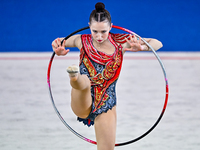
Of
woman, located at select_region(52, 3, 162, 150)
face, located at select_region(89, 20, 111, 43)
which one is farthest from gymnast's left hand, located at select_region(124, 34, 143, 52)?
face, located at select_region(89, 20, 111, 43)

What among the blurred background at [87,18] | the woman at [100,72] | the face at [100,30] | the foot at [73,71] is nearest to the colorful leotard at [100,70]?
the woman at [100,72]

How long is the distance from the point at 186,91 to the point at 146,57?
6.39 feet

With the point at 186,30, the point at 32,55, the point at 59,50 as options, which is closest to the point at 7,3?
the point at 32,55

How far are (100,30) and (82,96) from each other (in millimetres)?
431

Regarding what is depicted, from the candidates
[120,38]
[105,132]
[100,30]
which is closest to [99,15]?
[100,30]

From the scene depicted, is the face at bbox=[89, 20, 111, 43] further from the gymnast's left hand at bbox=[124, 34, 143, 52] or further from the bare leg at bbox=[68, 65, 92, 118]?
the bare leg at bbox=[68, 65, 92, 118]

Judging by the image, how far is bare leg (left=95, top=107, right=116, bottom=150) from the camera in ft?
7.50

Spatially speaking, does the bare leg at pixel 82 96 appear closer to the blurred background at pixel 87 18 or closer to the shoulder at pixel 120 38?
the shoulder at pixel 120 38

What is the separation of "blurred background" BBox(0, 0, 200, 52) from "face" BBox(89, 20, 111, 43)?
402 centimetres

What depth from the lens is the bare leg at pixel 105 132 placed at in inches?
90.0

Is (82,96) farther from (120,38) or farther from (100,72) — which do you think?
(120,38)

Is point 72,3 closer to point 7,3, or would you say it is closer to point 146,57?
point 7,3

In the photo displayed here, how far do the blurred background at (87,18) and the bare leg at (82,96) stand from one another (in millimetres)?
4067

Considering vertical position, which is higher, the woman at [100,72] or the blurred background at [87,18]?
the blurred background at [87,18]
